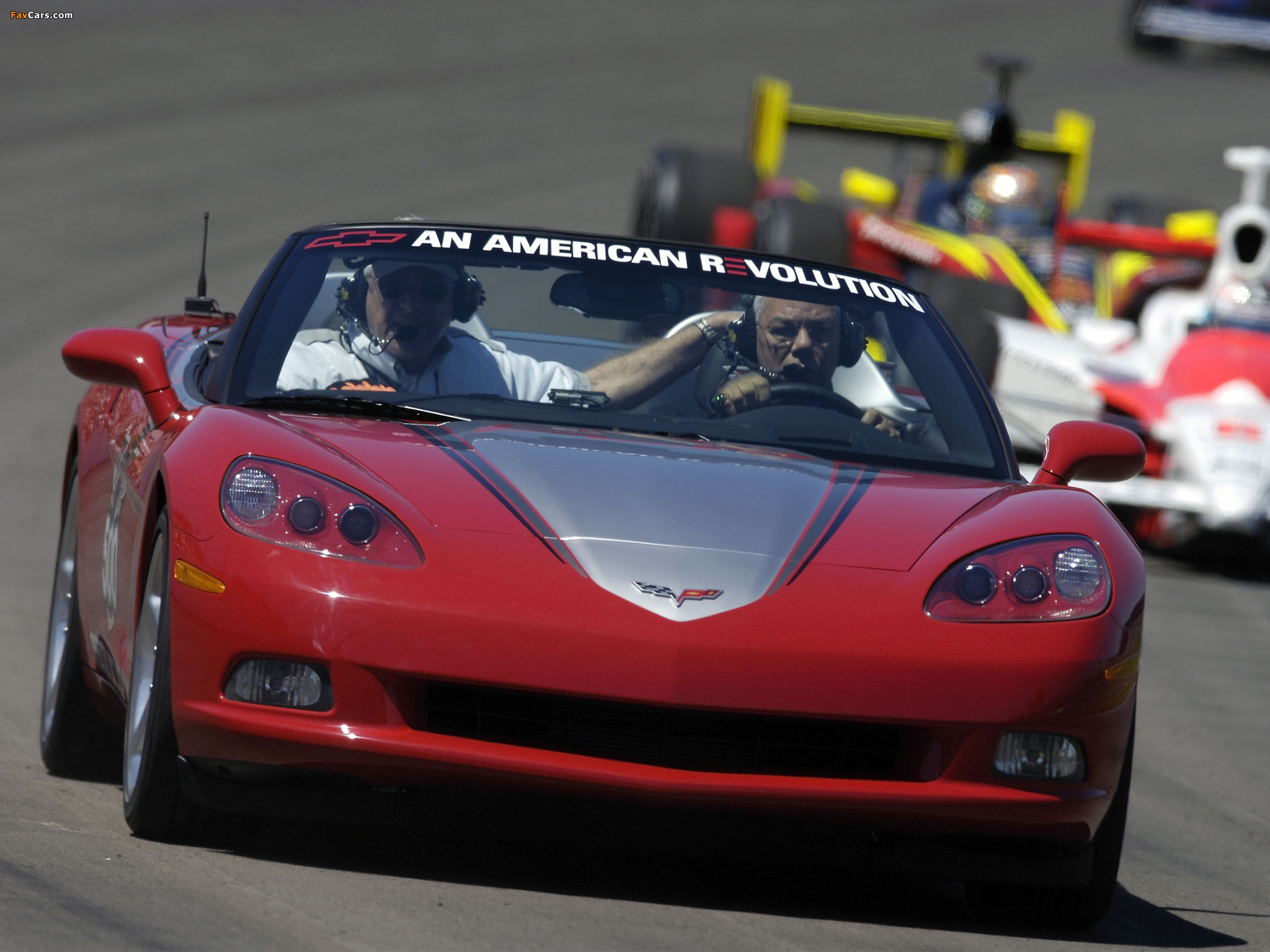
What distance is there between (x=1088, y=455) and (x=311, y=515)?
1.73 m

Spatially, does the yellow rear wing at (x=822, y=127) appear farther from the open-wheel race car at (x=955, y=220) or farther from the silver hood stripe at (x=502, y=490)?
the silver hood stripe at (x=502, y=490)

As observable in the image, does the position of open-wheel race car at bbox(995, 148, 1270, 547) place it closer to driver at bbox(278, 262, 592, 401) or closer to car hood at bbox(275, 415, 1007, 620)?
driver at bbox(278, 262, 592, 401)

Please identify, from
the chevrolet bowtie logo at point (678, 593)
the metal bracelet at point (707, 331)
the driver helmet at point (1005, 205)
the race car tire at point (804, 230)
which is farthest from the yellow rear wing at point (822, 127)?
the chevrolet bowtie logo at point (678, 593)

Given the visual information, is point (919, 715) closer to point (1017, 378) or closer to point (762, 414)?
point (762, 414)

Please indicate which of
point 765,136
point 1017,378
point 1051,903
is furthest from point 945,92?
point 1051,903

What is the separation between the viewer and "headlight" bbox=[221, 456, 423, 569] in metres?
3.66

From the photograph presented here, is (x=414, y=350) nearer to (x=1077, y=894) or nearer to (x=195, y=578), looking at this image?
(x=195, y=578)

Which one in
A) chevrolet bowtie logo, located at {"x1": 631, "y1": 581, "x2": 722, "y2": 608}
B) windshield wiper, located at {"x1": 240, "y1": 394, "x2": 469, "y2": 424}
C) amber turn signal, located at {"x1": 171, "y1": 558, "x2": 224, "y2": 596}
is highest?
windshield wiper, located at {"x1": 240, "y1": 394, "x2": 469, "y2": 424}

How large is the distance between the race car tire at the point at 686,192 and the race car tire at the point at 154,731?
9651 mm

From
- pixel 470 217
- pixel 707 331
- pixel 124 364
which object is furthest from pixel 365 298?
pixel 470 217

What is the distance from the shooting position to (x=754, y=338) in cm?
470

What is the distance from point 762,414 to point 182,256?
11.4m

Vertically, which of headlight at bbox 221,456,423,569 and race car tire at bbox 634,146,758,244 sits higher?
headlight at bbox 221,456,423,569

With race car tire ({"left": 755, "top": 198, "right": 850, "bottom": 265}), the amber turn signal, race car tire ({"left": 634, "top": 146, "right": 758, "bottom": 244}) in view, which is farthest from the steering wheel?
race car tire ({"left": 634, "top": 146, "right": 758, "bottom": 244})
